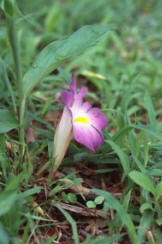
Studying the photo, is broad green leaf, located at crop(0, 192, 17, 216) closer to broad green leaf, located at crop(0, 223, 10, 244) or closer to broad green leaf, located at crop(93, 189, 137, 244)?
broad green leaf, located at crop(0, 223, 10, 244)

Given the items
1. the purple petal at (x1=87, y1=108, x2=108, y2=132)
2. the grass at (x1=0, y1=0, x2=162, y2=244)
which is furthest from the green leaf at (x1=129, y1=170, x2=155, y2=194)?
the purple petal at (x1=87, y1=108, x2=108, y2=132)

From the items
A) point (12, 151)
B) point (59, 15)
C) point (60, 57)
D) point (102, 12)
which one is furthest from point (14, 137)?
point (102, 12)

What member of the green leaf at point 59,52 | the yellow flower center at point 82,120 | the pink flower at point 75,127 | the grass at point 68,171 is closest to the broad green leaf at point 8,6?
the grass at point 68,171

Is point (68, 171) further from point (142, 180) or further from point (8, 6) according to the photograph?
point (8, 6)

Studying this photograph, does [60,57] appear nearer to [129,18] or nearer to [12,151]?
[12,151]

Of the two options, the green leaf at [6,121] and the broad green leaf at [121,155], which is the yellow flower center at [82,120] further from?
the green leaf at [6,121]

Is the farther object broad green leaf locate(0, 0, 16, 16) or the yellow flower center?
the yellow flower center
